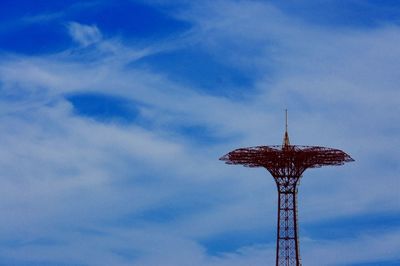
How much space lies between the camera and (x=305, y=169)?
148m

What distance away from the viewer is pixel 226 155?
5782 inches

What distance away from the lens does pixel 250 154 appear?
146m

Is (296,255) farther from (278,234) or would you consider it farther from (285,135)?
(285,135)

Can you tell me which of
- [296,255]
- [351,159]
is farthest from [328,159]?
[296,255]

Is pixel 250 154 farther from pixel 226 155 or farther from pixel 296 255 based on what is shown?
pixel 296 255

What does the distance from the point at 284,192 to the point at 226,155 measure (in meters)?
Answer: 8.37

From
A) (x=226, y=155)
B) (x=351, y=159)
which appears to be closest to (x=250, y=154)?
(x=226, y=155)

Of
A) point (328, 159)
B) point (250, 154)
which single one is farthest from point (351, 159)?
point (250, 154)

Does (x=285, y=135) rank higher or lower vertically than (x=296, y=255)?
higher

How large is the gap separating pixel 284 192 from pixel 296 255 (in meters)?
7.69

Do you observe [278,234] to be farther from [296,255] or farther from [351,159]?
[351,159]

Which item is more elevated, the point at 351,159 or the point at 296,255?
the point at 351,159

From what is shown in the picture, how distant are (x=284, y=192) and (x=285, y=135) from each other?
695cm

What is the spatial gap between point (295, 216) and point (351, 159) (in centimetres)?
969
